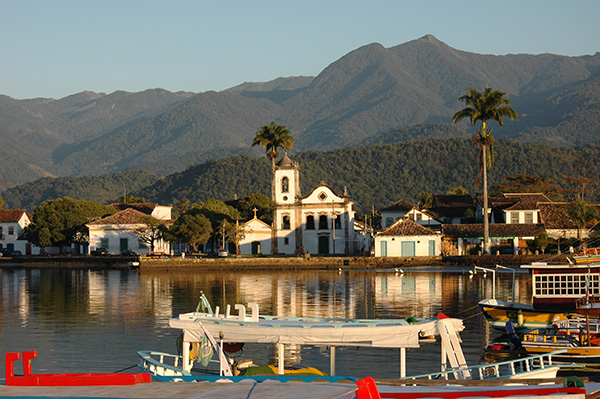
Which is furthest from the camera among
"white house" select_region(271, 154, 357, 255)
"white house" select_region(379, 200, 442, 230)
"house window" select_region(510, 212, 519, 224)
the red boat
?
"white house" select_region(379, 200, 442, 230)

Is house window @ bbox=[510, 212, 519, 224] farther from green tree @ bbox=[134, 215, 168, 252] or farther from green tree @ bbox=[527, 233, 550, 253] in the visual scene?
green tree @ bbox=[134, 215, 168, 252]

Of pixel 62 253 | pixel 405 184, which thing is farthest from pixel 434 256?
pixel 405 184

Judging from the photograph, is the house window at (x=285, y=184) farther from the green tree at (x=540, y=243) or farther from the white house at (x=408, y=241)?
the green tree at (x=540, y=243)

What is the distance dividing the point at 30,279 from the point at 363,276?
30167mm

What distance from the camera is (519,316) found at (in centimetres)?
3142

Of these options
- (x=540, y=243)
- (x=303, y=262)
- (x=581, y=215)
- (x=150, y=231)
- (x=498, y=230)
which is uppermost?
(x=581, y=215)

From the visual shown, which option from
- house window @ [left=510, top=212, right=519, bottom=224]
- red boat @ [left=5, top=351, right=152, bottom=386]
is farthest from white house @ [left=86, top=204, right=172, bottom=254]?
red boat @ [left=5, top=351, right=152, bottom=386]

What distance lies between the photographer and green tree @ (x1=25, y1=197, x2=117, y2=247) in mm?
96562

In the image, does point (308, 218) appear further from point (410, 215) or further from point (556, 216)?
point (556, 216)

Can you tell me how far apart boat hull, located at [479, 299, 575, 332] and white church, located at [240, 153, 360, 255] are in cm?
5256

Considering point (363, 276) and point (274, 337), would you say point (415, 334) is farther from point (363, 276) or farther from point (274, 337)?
point (363, 276)

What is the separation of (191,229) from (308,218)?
13084 mm

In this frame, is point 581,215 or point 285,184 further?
point 285,184

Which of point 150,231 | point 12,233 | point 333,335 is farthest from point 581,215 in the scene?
point 12,233
